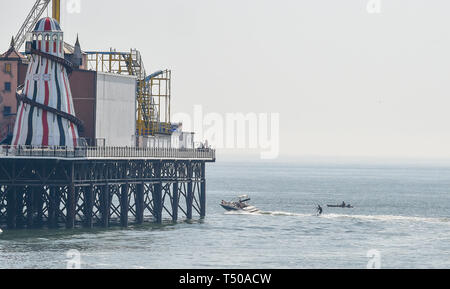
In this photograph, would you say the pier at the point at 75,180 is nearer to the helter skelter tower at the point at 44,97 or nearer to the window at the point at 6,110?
the helter skelter tower at the point at 44,97

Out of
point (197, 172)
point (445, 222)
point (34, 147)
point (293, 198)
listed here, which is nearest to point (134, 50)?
point (197, 172)

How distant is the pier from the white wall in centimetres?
354

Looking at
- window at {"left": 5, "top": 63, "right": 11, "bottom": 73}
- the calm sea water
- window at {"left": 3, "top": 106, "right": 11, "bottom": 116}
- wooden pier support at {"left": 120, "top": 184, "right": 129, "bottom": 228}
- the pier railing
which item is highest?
window at {"left": 5, "top": 63, "right": 11, "bottom": 73}

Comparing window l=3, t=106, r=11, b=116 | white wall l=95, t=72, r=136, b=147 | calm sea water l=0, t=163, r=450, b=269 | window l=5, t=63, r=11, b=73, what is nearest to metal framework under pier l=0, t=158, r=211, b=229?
calm sea water l=0, t=163, r=450, b=269

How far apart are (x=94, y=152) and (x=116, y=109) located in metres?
12.0

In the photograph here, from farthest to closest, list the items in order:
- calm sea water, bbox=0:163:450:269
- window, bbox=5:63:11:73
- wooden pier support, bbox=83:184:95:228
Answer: window, bbox=5:63:11:73 → wooden pier support, bbox=83:184:95:228 → calm sea water, bbox=0:163:450:269

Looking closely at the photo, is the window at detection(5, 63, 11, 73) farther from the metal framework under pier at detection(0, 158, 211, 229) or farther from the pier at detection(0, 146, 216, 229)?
the metal framework under pier at detection(0, 158, 211, 229)

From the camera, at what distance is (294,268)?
7800cm

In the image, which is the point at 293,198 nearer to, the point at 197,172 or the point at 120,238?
the point at 197,172

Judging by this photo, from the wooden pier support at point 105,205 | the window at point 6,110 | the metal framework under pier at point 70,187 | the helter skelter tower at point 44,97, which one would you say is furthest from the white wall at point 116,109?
the window at point 6,110

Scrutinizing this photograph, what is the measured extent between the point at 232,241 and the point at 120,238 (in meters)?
9.92

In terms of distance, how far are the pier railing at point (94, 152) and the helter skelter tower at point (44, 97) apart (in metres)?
1.95

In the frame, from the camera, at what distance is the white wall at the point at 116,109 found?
10768 cm

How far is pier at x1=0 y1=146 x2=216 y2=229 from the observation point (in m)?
97.1
